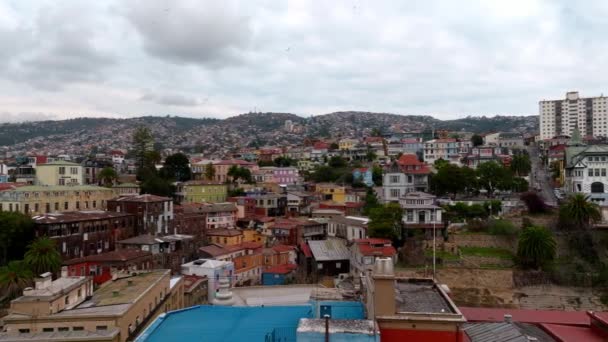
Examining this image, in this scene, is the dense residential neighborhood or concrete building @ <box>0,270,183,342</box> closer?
concrete building @ <box>0,270,183,342</box>

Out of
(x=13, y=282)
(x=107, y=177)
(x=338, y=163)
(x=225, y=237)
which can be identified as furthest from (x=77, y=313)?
(x=338, y=163)

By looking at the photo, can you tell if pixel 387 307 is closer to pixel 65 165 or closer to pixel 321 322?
pixel 321 322

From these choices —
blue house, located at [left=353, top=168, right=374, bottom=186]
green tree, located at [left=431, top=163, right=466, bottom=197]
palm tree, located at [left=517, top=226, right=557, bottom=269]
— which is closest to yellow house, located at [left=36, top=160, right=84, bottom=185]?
blue house, located at [left=353, top=168, right=374, bottom=186]

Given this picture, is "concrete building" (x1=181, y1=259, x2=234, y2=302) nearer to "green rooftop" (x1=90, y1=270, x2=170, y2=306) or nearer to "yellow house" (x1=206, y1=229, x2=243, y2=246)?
"green rooftop" (x1=90, y1=270, x2=170, y2=306)

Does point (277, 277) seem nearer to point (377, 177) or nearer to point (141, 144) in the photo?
point (377, 177)

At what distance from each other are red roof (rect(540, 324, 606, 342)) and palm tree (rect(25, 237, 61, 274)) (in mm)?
25296

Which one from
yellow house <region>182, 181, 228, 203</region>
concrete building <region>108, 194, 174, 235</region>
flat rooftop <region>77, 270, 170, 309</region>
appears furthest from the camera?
yellow house <region>182, 181, 228, 203</region>

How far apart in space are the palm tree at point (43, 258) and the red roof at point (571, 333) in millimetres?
25296

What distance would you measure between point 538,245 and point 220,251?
2058cm

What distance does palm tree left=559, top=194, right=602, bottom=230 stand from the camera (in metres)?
35.3

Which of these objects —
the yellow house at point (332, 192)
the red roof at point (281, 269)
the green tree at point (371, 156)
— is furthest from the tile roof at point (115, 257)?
the green tree at point (371, 156)

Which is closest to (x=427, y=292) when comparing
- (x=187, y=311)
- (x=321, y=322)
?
(x=321, y=322)

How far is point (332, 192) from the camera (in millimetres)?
58344

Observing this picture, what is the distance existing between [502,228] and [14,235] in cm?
3212
